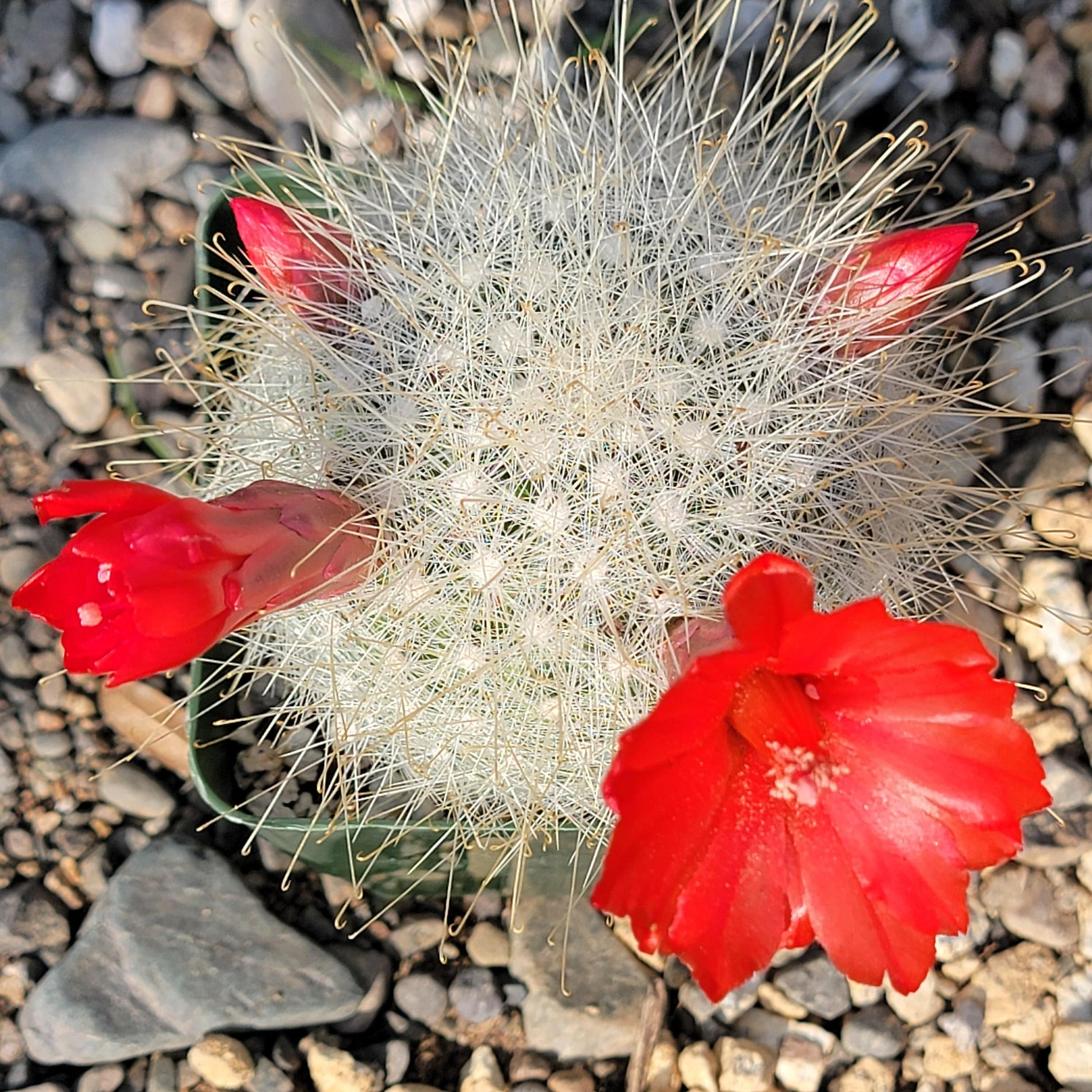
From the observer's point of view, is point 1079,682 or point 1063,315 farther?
point 1063,315

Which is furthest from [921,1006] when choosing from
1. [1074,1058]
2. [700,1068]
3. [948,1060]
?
[700,1068]

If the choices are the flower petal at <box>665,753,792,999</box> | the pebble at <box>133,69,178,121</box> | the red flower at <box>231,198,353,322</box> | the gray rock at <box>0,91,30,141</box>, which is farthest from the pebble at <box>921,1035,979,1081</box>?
the gray rock at <box>0,91,30,141</box>

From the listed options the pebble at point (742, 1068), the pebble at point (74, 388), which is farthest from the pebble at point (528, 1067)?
the pebble at point (74, 388)

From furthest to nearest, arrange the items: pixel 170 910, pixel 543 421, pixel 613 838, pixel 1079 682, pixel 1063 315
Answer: pixel 1063 315 → pixel 1079 682 → pixel 170 910 → pixel 543 421 → pixel 613 838

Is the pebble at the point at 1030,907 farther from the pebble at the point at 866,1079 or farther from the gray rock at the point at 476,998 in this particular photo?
the gray rock at the point at 476,998

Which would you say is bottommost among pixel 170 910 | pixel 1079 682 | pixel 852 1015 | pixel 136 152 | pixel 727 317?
pixel 852 1015

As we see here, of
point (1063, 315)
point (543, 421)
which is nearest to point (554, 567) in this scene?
point (543, 421)

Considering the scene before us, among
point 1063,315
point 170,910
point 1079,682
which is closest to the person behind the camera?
point 170,910

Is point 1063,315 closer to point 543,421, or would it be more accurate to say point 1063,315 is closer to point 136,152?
point 543,421
